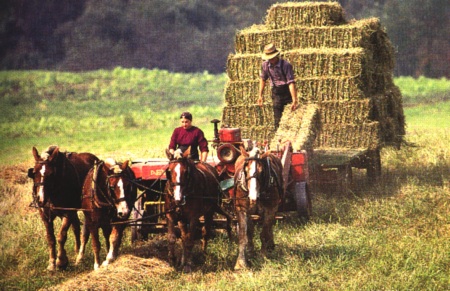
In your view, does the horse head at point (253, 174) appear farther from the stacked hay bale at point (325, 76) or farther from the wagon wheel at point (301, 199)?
the stacked hay bale at point (325, 76)

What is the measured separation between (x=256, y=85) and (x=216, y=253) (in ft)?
21.9

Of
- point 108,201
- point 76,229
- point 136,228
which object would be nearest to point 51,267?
point 76,229

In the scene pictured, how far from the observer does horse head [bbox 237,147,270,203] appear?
1098 centimetres

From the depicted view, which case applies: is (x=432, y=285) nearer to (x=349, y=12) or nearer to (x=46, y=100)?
(x=46, y=100)

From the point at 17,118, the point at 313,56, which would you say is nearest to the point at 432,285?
the point at 313,56

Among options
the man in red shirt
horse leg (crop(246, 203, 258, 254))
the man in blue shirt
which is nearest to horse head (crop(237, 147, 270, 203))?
horse leg (crop(246, 203, 258, 254))

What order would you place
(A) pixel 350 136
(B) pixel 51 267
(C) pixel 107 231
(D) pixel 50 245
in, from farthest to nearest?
(A) pixel 350 136
(C) pixel 107 231
(D) pixel 50 245
(B) pixel 51 267

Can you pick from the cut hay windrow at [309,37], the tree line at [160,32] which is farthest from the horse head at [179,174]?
the tree line at [160,32]

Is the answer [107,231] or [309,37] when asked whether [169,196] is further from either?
[309,37]

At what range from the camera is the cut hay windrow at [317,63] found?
17.5 m

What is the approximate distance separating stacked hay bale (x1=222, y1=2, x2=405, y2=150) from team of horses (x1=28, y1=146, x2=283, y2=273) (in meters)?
5.18

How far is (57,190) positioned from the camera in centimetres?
1185

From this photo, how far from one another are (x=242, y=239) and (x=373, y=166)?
284 inches

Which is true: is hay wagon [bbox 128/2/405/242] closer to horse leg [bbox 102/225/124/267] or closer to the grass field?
the grass field
